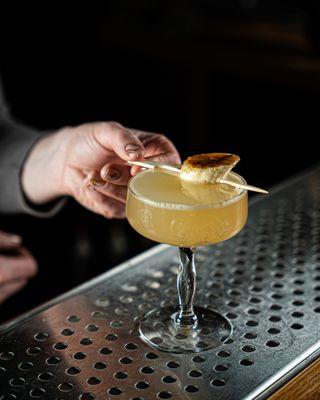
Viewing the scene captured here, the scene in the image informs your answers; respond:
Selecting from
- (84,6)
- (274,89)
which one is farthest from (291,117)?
(84,6)

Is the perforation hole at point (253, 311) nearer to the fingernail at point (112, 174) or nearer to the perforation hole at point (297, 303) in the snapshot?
the perforation hole at point (297, 303)

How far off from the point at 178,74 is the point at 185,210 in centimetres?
309

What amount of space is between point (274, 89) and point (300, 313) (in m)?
2.72

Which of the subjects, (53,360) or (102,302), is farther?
(102,302)

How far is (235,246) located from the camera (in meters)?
1.75

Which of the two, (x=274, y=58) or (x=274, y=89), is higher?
(x=274, y=58)

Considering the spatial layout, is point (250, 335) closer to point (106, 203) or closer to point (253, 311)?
point (253, 311)

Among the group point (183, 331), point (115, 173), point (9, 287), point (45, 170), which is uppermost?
point (115, 173)

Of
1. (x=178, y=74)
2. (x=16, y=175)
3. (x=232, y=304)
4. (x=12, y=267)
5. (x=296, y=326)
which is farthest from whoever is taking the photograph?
(x=178, y=74)

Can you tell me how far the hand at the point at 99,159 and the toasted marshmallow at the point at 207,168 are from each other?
0.43 ft

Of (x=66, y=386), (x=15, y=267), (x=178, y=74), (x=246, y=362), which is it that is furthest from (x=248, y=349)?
(x=178, y=74)

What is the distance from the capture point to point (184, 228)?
125cm

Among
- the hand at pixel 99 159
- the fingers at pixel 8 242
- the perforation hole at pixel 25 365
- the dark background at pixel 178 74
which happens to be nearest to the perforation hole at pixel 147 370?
the perforation hole at pixel 25 365

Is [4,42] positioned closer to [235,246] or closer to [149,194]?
[235,246]
